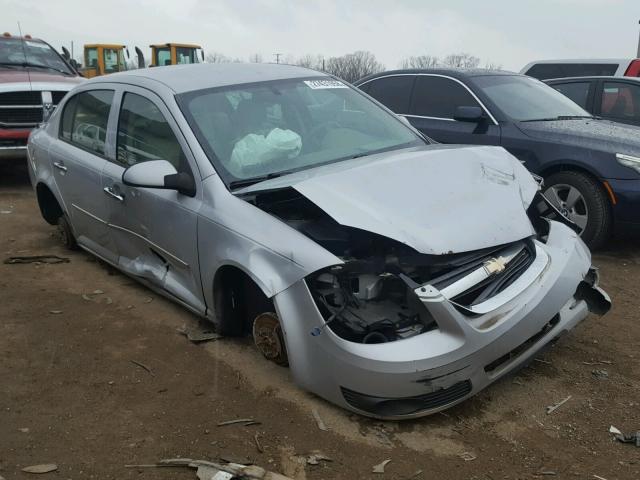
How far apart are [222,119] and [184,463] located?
6.69ft

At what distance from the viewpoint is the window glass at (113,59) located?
2067cm

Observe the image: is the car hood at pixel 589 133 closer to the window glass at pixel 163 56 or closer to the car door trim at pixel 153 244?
the car door trim at pixel 153 244

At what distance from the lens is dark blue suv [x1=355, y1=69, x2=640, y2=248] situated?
5.29 m

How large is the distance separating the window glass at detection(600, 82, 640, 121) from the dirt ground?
413 cm

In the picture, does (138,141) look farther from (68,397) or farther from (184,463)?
(184,463)

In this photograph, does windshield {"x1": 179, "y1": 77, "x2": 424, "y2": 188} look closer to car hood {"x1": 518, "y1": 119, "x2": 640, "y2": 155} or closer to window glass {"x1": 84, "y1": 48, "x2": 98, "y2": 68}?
car hood {"x1": 518, "y1": 119, "x2": 640, "y2": 155}

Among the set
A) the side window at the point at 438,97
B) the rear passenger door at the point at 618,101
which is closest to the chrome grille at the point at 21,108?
the side window at the point at 438,97

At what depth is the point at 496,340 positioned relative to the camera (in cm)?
278

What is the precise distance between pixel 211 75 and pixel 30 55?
696 centimetres

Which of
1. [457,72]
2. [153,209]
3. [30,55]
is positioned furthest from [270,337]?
[30,55]

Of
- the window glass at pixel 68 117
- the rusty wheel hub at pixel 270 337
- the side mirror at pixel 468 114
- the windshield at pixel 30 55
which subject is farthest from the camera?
the windshield at pixel 30 55

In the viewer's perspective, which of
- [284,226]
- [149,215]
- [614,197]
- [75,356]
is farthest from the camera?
[614,197]

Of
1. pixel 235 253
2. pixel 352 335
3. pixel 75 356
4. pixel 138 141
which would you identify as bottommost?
pixel 75 356

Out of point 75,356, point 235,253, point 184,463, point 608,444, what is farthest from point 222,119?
point 608,444
